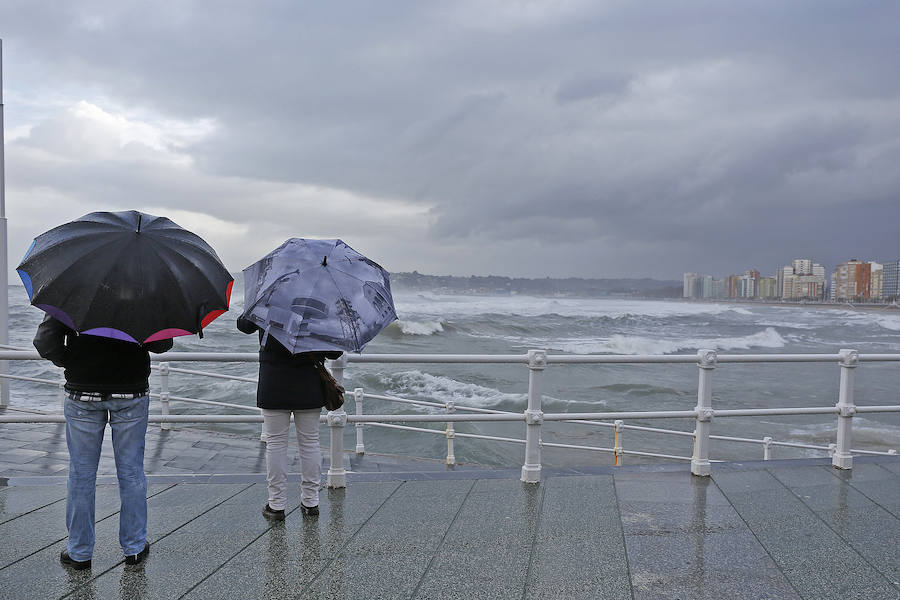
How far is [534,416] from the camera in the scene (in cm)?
511

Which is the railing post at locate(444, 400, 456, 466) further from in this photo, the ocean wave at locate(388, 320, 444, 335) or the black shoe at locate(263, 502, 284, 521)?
the ocean wave at locate(388, 320, 444, 335)

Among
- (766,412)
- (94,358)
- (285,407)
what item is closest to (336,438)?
(285,407)

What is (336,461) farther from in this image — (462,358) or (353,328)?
(353,328)

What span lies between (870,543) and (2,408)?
11.9m

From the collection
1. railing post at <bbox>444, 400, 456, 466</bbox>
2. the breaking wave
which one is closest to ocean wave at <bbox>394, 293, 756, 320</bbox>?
the breaking wave

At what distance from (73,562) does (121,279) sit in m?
1.68

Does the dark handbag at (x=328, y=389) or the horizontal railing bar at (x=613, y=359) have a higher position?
the horizontal railing bar at (x=613, y=359)

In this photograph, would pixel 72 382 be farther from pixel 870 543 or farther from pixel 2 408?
pixel 2 408

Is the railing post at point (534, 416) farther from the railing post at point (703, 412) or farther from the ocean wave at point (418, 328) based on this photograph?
the ocean wave at point (418, 328)

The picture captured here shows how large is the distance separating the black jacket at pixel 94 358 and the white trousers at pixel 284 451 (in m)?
1.00

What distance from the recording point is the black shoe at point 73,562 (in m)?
3.52

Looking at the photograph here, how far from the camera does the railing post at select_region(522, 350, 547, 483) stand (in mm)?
5020

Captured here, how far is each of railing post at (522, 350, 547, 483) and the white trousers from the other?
64.1 inches

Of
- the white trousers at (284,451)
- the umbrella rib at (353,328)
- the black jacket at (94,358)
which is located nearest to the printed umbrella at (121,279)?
the black jacket at (94,358)
